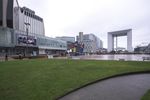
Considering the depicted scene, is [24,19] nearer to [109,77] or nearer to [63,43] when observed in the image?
[63,43]

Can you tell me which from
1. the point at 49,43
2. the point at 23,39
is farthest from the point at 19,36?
the point at 49,43

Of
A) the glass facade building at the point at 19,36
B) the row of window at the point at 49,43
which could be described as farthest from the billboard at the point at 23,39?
the row of window at the point at 49,43

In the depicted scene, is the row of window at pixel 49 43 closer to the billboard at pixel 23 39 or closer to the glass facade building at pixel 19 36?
the glass facade building at pixel 19 36

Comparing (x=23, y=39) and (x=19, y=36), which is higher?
(x=19, y=36)

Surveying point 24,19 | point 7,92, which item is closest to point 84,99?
point 7,92

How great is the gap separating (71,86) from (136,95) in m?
3.54

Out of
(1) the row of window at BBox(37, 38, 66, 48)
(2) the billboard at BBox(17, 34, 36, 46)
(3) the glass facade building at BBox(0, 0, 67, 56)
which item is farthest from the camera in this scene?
(1) the row of window at BBox(37, 38, 66, 48)

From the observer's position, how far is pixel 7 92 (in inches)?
255

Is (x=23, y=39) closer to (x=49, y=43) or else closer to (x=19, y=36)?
(x=19, y=36)

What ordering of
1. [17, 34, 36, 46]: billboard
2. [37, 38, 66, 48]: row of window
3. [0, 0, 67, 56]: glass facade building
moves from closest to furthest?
[0, 0, 67, 56]: glass facade building
[17, 34, 36, 46]: billboard
[37, 38, 66, 48]: row of window

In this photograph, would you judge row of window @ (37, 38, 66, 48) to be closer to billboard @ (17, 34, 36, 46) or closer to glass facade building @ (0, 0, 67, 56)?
glass facade building @ (0, 0, 67, 56)

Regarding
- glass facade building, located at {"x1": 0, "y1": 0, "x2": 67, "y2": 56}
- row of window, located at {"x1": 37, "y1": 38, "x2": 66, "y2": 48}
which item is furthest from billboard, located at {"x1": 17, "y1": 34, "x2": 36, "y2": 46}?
row of window, located at {"x1": 37, "y1": 38, "x2": 66, "y2": 48}

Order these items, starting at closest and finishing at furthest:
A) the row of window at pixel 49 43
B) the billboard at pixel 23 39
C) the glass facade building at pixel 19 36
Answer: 1. the glass facade building at pixel 19 36
2. the billboard at pixel 23 39
3. the row of window at pixel 49 43

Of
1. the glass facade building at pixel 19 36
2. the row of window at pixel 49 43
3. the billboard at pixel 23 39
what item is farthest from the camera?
the row of window at pixel 49 43
